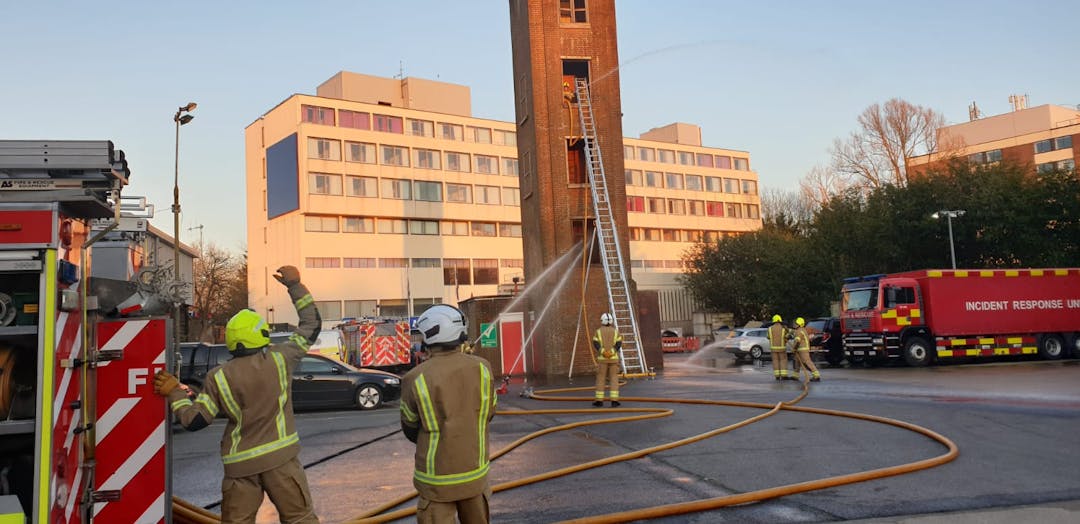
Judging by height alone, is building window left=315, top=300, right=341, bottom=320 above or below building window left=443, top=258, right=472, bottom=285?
below

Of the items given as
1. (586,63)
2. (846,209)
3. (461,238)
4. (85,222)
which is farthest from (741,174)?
(85,222)

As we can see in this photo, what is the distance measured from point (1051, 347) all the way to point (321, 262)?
4800 cm

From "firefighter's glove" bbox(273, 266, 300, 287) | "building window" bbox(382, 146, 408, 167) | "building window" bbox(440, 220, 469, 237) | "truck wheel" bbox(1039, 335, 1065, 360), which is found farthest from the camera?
"building window" bbox(440, 220, 469, 237)

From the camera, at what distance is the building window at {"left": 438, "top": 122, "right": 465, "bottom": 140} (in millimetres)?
67812

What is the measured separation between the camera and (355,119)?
63.1m

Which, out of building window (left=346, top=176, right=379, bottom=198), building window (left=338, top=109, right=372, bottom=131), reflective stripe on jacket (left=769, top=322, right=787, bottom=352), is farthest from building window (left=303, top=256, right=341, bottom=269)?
reflective stripe on jacket (left=769, top=322, right=787, bottom=352)

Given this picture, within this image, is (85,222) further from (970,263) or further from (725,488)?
(970,263)

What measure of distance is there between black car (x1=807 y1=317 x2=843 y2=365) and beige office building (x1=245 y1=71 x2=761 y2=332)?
3372 centimetres

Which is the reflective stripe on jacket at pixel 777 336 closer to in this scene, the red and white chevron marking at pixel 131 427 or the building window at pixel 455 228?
the red and white chevron marking at pixel 131 427

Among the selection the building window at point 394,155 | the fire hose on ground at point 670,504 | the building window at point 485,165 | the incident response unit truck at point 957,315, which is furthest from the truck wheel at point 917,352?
the building window at point 485,165

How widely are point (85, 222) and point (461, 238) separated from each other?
6442cm

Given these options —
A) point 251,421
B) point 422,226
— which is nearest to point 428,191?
point 422,226

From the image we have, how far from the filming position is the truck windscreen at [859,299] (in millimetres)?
24391

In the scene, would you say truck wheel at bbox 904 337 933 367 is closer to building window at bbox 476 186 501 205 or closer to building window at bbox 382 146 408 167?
building window at bbox 382 146 408 167
